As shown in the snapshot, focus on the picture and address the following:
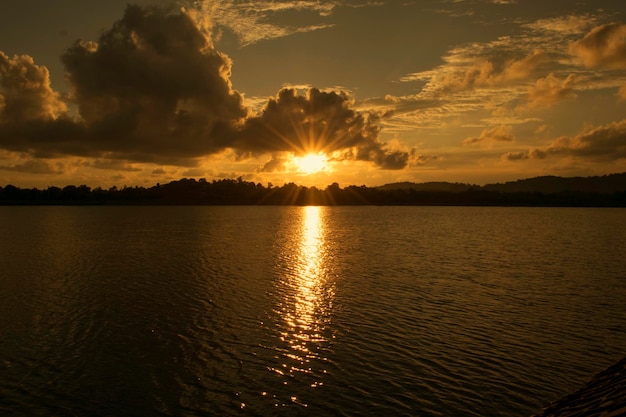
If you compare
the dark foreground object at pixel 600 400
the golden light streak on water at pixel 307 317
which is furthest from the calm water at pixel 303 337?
the dark foreground object at pixel 600 400

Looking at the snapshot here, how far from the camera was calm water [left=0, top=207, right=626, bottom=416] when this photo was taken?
2045 cm

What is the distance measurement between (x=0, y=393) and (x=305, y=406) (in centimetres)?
1468

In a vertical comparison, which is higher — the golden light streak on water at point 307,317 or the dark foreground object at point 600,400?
the dark foreground object at point 600,400

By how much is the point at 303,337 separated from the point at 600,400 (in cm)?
1802

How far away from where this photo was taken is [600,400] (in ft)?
50.4

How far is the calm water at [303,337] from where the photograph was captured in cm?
2045

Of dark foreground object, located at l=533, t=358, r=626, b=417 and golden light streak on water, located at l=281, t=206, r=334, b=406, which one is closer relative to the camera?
dark foreground object, located at l=533, t=358, r=626, b=417

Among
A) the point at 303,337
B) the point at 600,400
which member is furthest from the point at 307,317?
the point at 600,400

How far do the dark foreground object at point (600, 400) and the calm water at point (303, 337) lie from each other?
2.00 meters

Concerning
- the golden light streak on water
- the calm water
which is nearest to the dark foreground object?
the calm water

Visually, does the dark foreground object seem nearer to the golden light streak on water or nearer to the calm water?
the calm water

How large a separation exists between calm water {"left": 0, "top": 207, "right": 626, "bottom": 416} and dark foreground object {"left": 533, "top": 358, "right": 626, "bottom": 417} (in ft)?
6.56

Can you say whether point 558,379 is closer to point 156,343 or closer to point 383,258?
point 156,343

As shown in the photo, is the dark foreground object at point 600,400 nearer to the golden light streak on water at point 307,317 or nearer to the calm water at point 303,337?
the calm water at point 303,337
